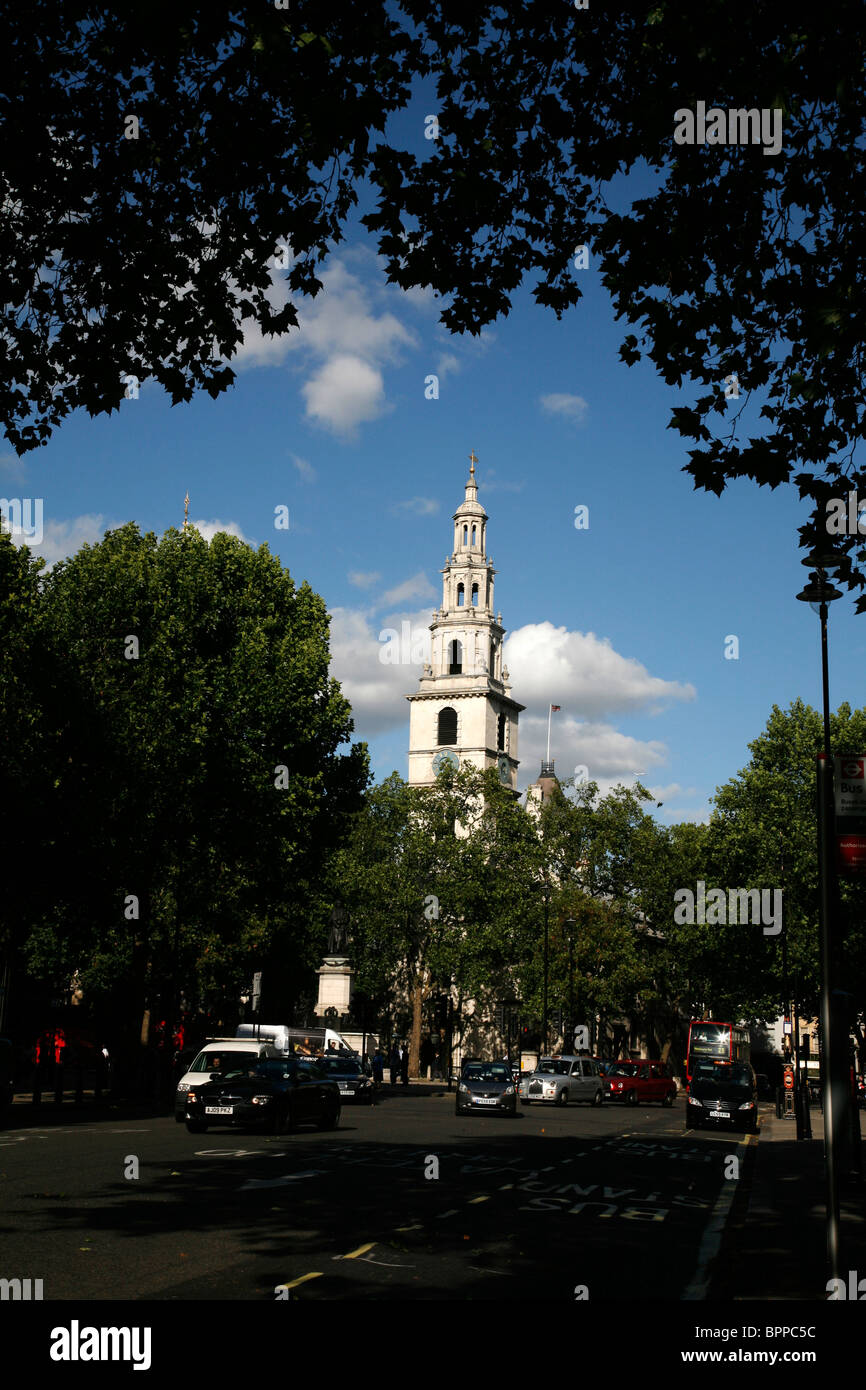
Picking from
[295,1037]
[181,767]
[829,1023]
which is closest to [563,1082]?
[295,1037]

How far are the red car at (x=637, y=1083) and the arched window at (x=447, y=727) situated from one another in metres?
43.4

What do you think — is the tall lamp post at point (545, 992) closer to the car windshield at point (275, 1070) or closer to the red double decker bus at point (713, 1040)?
the red double decker bus at point (713, 1040)

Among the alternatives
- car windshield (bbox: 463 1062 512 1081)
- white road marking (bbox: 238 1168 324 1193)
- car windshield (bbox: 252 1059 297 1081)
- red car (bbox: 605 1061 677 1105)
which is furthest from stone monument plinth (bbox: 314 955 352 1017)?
white road marking (bbox: 238 1168 324 1193)

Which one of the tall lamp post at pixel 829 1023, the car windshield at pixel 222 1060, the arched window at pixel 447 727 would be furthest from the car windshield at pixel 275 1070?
the arched window at pixel 447 727

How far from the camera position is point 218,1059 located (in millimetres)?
27156

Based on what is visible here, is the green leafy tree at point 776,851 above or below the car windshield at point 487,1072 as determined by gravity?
above

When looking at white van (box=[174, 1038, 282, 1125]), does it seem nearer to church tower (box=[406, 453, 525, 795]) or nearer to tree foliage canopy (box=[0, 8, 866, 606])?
A: tree foliage canopy (box=[0, 8, 866, 606])

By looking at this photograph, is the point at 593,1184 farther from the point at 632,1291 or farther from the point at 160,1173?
the point at 632,1291

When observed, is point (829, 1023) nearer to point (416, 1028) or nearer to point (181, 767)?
point (181, 767)

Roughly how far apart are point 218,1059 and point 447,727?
75.9m

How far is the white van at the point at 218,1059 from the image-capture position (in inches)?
1056

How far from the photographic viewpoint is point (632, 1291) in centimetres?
953

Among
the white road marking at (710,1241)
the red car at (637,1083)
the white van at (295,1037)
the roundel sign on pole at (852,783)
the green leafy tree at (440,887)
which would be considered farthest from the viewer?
the green leafy tree at (440,887)
